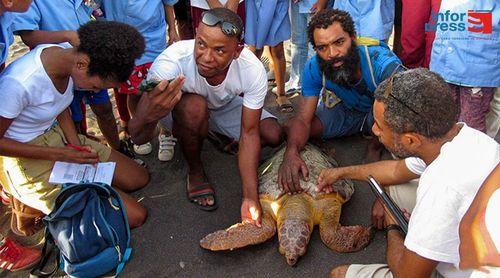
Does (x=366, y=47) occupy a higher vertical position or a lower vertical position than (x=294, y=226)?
higher

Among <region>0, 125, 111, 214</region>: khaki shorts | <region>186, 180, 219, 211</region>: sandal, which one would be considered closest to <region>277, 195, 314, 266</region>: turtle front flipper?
<region>186, 180, 219, 211</region>: sandal

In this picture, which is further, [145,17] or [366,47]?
[145,17]

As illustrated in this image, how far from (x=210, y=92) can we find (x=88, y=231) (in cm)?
101

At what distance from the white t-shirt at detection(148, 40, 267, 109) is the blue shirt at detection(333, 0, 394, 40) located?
35.1 inches

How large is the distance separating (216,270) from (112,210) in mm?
613

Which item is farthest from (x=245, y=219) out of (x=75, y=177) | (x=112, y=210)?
(x=75, y=177)

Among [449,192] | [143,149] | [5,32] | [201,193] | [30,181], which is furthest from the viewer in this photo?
[143,149]

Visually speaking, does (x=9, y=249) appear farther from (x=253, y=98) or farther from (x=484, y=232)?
(x=484, y=232)

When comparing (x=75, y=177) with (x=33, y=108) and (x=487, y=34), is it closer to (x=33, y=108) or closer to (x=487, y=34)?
(x=33, y=108)

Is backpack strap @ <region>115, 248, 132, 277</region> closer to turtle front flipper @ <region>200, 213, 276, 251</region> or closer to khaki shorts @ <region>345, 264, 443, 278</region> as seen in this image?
turtle front flipper @ <region>200, 213, 276, 251</region>

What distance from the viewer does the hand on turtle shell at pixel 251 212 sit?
2.22m

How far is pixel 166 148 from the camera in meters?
2.91

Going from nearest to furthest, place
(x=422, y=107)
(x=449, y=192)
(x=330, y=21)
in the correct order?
1. (x=449, y=192)
2. (x=422, y=107)
3. (x=330, y=21)

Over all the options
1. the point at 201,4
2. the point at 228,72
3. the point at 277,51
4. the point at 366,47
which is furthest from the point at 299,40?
the point at 228,72
